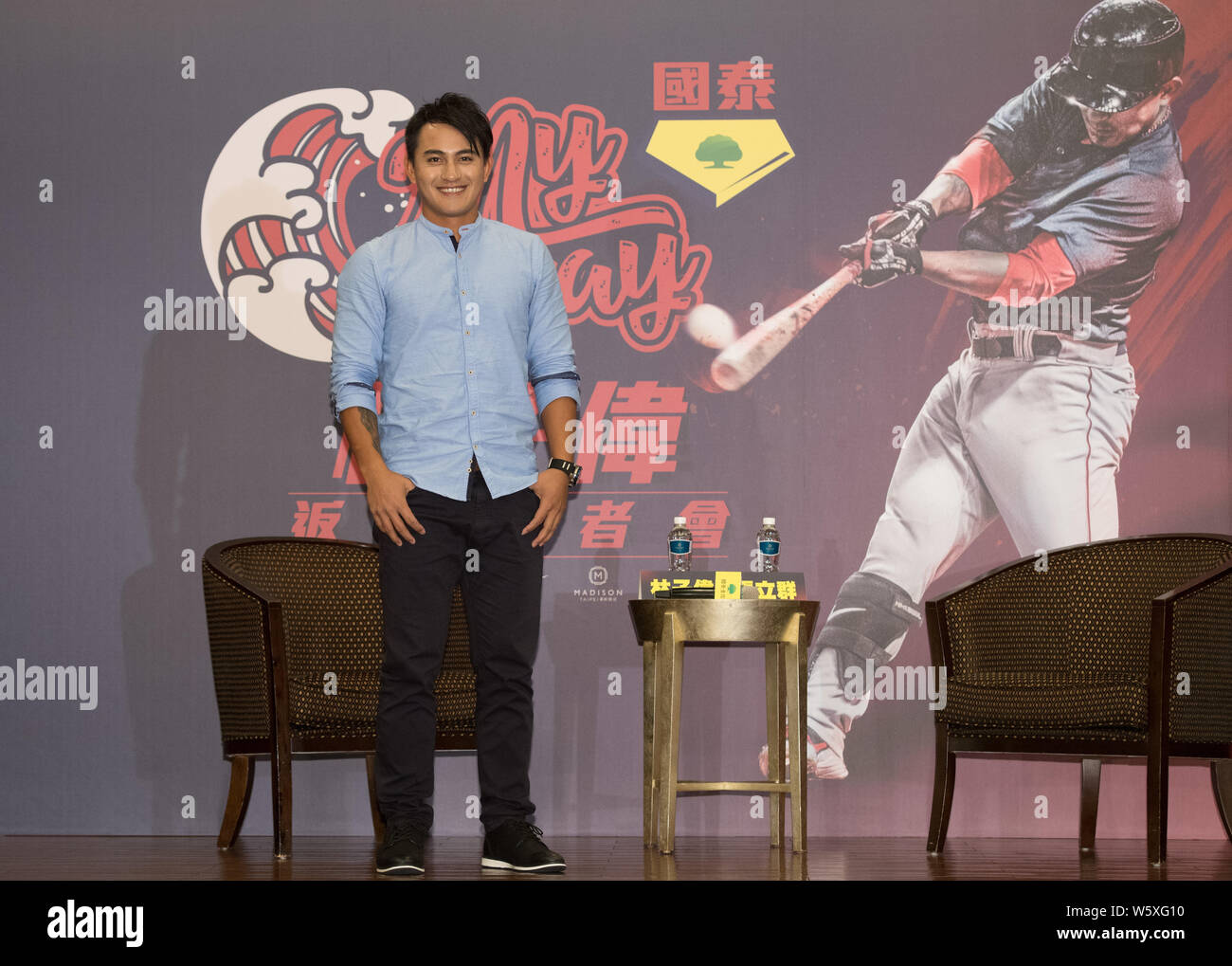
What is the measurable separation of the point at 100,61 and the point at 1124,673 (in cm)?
356

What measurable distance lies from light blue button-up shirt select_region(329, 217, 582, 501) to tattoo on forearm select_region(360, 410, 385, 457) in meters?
0.02

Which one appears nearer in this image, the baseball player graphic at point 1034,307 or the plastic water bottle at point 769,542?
the plastic water bottle at point 769,542

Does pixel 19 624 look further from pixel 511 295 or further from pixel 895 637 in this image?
pixel 895 637

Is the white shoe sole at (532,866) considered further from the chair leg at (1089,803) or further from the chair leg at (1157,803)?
the chair leg at (1089,803)

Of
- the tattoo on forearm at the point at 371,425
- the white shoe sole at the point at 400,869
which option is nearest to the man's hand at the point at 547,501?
the tattoo on forearm at the point at 371,425

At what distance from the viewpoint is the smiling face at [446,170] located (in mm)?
3012

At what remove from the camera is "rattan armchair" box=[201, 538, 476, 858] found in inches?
129

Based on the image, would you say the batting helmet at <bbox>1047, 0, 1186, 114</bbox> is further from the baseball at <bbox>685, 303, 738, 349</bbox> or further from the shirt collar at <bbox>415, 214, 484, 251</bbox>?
the shirt collar at <bbox>415, 214, 484, 251</bbox>

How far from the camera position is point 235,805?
3.55 metres

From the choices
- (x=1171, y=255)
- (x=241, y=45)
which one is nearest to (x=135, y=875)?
(x=241, y=45)

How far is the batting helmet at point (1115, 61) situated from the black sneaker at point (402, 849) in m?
2.94

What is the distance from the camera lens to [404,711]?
2.88 metres

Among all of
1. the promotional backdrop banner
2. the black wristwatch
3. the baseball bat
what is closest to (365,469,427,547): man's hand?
the black wristwatch

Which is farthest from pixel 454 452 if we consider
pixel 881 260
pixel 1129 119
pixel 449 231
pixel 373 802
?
pixel 1129 119
